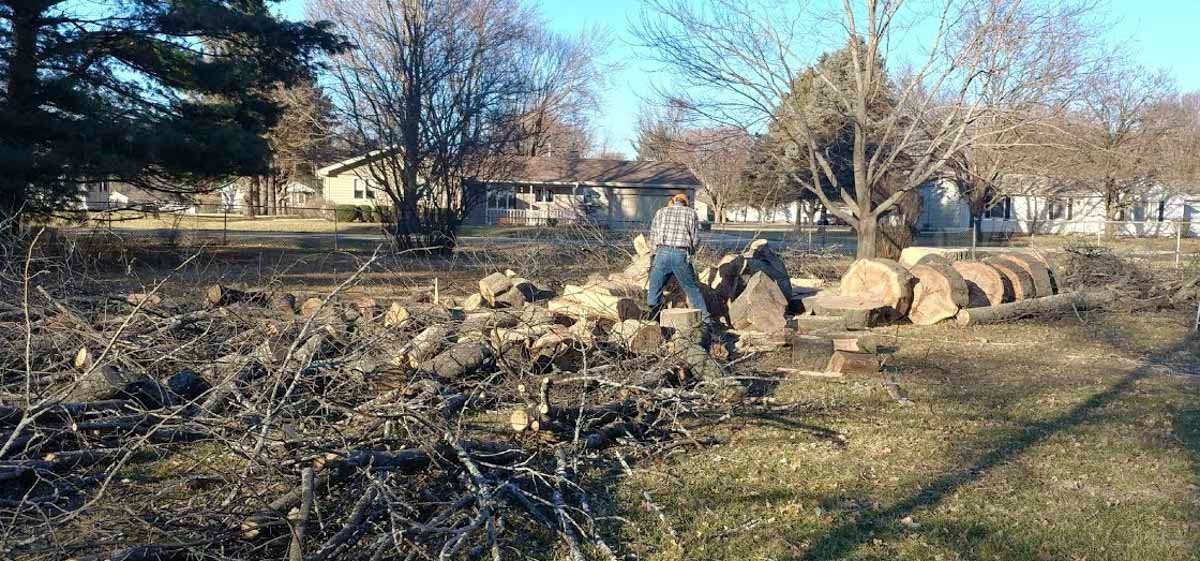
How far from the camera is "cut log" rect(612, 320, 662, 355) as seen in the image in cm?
686

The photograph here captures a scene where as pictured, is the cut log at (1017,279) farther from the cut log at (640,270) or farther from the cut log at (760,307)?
the cut log at (640,270)

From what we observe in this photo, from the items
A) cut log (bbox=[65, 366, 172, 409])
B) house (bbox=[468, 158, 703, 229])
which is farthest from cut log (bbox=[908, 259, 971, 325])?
house (bbox=[468, 158, 703, 229])

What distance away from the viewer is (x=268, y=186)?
1937 inches

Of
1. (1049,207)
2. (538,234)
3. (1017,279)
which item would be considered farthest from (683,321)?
(1049,207)

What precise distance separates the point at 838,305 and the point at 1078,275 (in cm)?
476

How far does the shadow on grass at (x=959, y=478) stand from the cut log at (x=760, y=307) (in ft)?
10.1

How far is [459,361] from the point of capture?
20.1 feet

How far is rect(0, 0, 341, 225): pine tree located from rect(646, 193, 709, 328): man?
33.5 feet

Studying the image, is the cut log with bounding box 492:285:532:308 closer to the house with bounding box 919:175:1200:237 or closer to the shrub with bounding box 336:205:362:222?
the shrub with bounding box 336:205:362:222

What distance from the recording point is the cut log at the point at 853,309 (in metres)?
10.3

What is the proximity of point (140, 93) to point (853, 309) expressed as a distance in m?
13.8

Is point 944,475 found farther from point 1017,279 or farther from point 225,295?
point 1017,279

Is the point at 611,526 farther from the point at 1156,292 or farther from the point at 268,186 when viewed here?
the point at 268,186

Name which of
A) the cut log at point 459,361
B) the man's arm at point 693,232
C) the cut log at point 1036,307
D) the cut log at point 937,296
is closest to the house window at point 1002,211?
the cut log at point 1036,307
